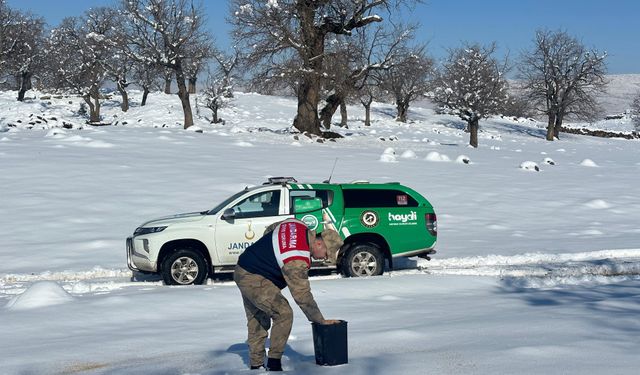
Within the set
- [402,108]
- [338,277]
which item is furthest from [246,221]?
[402,108]

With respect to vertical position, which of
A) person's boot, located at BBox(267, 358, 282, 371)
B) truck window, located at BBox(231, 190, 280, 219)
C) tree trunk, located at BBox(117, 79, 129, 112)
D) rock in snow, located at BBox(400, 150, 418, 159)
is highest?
tree trunk, located at BBox(117, 79, 129, 112)

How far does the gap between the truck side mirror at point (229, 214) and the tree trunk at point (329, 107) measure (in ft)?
86.3

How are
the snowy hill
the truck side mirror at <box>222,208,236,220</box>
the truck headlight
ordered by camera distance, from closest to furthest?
the truck headlight → the truck side mirror at <box>222,208,236,220</box> → the snowy hill

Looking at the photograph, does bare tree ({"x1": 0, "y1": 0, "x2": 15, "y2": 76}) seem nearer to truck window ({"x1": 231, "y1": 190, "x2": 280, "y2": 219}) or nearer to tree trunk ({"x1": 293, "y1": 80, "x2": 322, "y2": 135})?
tree trunk ({"x1": 293, "y1": 80, "x2": 322, "y2": 135})

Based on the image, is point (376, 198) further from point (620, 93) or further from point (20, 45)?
point (620, 93)

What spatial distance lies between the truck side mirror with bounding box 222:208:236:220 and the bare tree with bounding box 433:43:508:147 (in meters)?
39.8

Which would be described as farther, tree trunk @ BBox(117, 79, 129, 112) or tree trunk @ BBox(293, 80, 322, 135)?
tree trunk @ BBox(117, 79, 129, 112)

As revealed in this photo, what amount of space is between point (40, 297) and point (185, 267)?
9.11 feet

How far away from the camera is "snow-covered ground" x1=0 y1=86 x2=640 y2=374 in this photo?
7.62 m

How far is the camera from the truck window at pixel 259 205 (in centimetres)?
1309

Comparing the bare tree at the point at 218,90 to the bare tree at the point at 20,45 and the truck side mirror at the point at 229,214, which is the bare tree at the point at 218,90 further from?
the truck side mirror at the point at 229,214

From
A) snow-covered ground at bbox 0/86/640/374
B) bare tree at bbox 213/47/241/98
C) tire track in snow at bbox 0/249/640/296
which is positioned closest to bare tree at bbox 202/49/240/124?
bare tree at bbox 213/47/241/98

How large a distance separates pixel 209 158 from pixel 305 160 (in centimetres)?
372

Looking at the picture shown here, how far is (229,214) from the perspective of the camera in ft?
42.7
